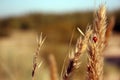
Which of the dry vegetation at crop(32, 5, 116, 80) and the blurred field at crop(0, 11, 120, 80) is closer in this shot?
the dry vegetation at crop(32, 5, 116, 80)

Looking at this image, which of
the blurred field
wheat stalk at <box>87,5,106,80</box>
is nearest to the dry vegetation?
wheat stalk at <box>87,5,106,80</box>

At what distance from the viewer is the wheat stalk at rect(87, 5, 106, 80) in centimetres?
113

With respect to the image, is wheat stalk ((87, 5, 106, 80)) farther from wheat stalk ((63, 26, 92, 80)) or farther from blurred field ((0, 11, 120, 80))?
blurred field ((0, 11, 120, 80))

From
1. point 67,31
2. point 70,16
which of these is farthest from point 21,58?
point 70,16

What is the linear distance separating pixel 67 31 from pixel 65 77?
27.5 m

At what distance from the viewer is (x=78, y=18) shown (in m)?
36.0

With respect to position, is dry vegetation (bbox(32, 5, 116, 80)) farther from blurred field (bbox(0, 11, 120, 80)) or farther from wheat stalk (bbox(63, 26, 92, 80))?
blurred field (bbox(0, 11, 120, 80))

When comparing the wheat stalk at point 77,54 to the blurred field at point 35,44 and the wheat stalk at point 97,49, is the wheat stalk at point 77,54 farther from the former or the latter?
the blurred field at point 35,44

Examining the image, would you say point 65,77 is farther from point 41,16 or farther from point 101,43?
point 41,16

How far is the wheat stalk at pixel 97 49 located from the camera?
1.13 meters

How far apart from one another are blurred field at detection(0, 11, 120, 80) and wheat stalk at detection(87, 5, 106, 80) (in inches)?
61.7

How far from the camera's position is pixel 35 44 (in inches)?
186

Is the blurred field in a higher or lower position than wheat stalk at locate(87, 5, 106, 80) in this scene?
lower

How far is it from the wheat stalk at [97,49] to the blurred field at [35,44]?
1.57 meters
